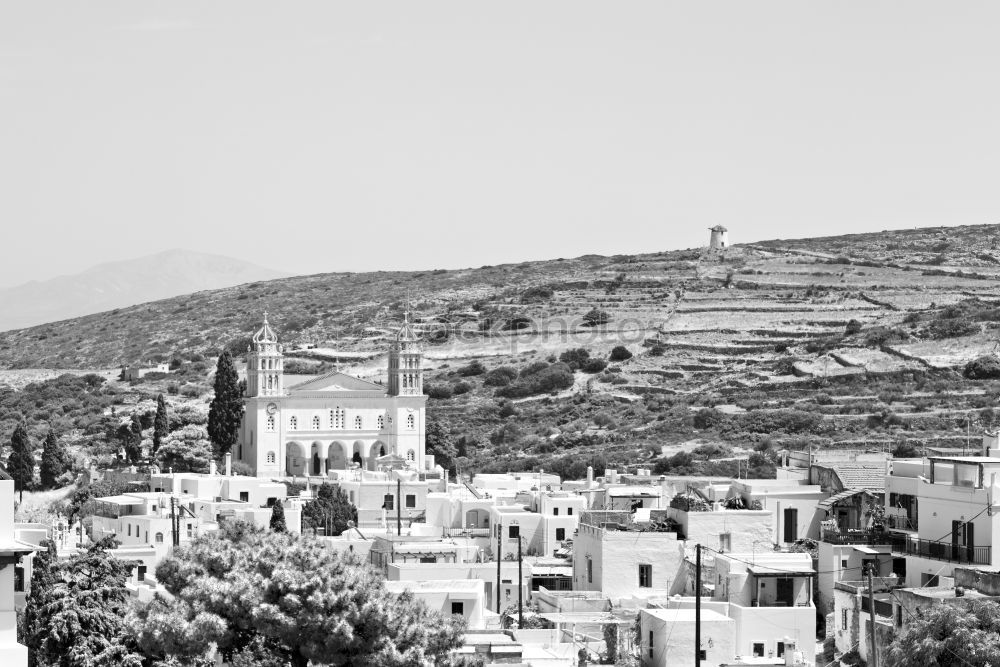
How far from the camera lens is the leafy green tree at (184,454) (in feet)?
239

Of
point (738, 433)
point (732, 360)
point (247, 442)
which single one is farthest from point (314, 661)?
point (732, 360)

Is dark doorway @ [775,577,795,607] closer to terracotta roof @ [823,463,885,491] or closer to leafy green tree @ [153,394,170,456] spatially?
terracotta roof @ [823,463,885,491]

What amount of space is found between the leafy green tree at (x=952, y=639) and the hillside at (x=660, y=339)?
4915cm

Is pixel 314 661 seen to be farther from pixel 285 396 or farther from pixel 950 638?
pixel 285 396

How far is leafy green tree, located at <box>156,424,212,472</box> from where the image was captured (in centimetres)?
7281

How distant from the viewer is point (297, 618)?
2366 cm

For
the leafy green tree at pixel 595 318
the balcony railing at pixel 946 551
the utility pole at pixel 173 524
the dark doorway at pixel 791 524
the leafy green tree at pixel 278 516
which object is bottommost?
the leafy green tree at pixel 278 516

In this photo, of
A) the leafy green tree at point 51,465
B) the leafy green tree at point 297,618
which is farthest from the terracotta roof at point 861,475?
the leafy green tree at point 51,465

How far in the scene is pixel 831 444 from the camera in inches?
3059

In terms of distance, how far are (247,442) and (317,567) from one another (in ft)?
174

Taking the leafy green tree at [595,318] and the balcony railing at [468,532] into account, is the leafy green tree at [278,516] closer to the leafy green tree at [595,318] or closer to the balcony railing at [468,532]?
the balcony railing at [468,532]

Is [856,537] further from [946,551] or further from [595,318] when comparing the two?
[595,318]

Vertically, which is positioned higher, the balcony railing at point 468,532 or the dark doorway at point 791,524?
the dark doorway at point 791,524

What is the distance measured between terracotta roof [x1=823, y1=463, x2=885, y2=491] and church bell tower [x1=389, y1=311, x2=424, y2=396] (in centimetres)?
3594
